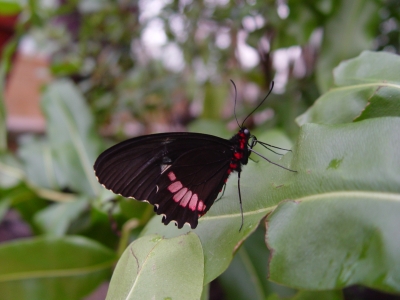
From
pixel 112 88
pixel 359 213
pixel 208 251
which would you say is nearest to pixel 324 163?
pixel 359 213

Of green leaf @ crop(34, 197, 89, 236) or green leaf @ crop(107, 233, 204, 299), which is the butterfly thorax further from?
green leaf @ crop(34, 197, 89, 236)

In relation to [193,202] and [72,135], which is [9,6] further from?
[193,202]

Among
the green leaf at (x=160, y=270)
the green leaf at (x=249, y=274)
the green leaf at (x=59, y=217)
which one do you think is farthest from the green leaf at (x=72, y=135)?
the green leaf at (x=160, y=270)

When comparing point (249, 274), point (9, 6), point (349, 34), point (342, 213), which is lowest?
point (249, 274)

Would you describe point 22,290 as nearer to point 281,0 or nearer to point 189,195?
point 189,195

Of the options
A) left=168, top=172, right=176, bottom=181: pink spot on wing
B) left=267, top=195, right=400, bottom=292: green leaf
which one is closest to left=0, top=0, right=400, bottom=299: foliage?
left=267, top=195, right=400, bottom=292: green leaf

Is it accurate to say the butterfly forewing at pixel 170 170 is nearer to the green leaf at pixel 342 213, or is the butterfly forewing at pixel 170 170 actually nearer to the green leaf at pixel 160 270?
the green leaf at pixel 160 270

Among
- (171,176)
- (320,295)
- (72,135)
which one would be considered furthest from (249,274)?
(72,135)
